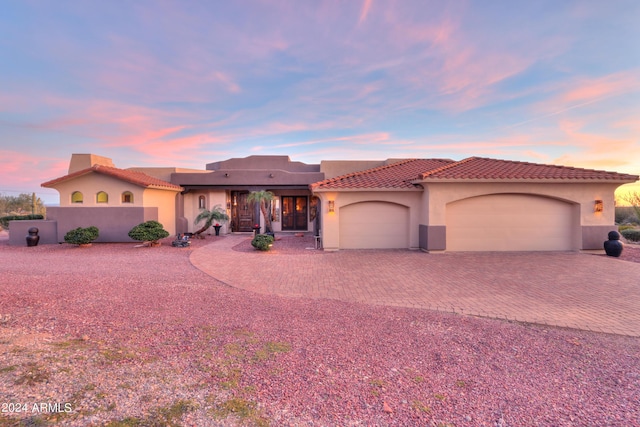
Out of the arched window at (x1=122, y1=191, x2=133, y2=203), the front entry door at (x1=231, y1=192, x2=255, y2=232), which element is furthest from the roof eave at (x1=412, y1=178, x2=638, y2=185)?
the arched window at (x1=122, y1=191, x2=133, y2=203)

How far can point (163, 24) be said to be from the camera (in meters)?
11.3

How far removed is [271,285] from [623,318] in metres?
7.22

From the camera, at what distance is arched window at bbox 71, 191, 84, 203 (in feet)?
49.1

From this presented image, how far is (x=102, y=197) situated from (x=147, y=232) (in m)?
4.27

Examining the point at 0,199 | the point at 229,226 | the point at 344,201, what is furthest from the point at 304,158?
the point at 0,199

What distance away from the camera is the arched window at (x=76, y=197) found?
14953mm

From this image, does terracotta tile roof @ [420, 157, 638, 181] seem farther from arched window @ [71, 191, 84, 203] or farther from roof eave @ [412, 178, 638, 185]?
arched window @ [71, 191, 84, 203]

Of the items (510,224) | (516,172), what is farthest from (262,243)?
(516,172)

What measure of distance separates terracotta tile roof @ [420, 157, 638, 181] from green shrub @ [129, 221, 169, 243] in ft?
41.2

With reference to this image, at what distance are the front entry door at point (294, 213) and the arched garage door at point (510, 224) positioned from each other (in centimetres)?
1049

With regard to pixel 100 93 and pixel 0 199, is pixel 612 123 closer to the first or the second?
pixel 100 93

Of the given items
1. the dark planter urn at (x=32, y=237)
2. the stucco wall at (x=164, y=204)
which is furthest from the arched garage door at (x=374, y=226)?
the dark planter urn at (x=32, y=237)

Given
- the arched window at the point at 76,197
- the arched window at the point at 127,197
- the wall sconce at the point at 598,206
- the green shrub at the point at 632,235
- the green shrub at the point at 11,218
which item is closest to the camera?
the wall sconce at the point at 598,206

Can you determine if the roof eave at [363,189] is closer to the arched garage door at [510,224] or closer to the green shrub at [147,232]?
the arched garage door at [510,224]
